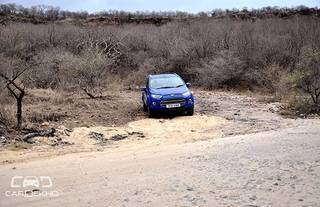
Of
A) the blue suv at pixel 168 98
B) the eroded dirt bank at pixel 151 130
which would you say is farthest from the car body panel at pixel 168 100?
the eroded dirt bank at pixel 151 130

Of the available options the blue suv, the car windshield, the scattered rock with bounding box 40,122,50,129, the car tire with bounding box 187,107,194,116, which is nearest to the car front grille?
the blue suv

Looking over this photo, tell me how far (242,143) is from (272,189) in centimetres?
450

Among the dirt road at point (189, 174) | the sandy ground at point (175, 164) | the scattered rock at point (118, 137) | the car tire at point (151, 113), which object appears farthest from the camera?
the car tire at point (151, 113)

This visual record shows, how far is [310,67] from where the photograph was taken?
66.2ft

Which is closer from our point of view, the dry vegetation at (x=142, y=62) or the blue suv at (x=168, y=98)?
the blue suv at (x=168, y=98)

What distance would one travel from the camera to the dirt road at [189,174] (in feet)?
25.5

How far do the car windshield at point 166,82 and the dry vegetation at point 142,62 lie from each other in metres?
1.43

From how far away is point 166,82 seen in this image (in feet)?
63.3

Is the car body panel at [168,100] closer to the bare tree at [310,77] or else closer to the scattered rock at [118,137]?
the scattered rock at [118,137]

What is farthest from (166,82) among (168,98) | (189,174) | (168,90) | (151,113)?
(189,174)

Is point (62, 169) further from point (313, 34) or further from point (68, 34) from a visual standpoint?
point (68, 34)

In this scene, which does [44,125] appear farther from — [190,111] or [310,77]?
[310,77]

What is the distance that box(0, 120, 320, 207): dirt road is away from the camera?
25.5 feet

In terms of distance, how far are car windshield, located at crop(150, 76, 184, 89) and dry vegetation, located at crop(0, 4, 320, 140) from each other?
1425 millimetres
